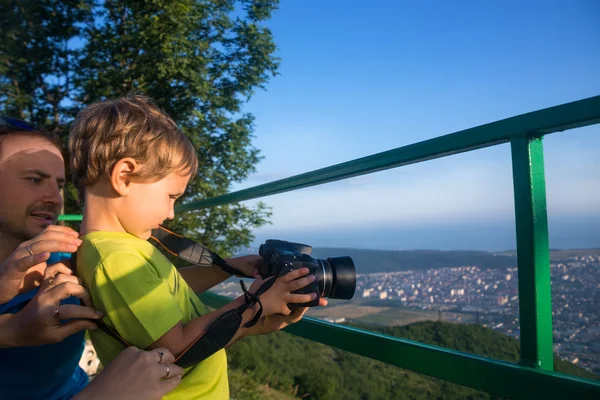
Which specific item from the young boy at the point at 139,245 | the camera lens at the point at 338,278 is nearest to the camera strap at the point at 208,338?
the young boy at the point at 139,245

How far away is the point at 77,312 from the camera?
1.19 meters

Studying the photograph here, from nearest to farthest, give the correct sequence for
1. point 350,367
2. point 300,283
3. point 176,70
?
point 300,283 < point 350,367 < point 176,70

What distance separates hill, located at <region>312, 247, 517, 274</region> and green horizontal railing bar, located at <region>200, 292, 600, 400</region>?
0.85ft

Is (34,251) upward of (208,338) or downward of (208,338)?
upward

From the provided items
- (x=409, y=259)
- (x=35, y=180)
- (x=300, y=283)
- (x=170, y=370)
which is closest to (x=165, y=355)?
(x=170, y=370)

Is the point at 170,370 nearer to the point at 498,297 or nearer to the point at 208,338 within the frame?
the point at 208,338

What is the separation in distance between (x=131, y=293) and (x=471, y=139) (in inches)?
36.0

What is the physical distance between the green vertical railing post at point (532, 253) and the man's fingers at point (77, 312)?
1.01m

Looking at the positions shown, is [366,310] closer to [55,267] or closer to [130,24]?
[55,267]

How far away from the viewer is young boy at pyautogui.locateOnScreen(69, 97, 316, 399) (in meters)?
1.19

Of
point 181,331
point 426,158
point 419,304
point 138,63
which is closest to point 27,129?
point 181,331

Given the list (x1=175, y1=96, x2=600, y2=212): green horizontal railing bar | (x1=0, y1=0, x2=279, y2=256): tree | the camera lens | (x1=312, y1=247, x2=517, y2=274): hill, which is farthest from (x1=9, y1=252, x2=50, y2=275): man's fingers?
(x1=0, y1=0, x2=279, y2=256): tree

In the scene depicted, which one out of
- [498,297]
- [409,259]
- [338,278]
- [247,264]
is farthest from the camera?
[409,259]

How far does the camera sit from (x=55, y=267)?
1.28 meters
